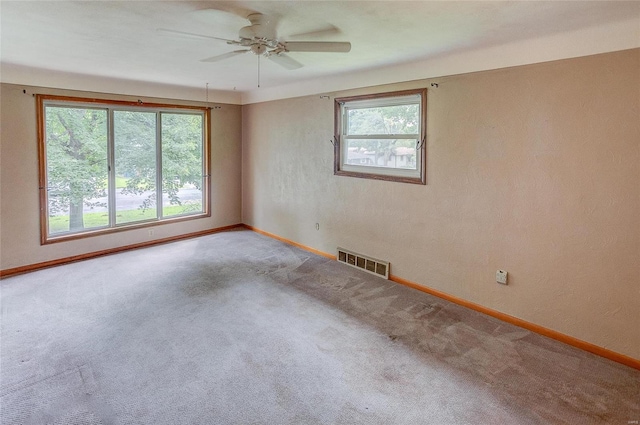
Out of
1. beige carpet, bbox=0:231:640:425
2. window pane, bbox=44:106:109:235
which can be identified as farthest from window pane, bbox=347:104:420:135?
window pane, bbox=44:106:109:235

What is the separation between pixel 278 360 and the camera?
2.75 m

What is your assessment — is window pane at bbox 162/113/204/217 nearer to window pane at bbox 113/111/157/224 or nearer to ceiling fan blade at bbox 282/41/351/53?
window pane at bbox 113/111/157/224

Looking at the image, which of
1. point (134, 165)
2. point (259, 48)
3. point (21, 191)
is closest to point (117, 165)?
point (134, 165)

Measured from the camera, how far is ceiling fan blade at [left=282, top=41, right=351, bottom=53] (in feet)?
8.50

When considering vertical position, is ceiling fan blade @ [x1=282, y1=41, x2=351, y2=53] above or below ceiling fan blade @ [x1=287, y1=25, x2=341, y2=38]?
below

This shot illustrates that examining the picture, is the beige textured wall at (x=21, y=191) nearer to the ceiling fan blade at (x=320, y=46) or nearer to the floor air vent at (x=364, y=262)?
the floor air vent at (x=364, y=262)

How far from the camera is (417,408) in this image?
227cm

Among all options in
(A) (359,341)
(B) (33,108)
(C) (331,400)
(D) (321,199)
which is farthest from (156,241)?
(C) (331,400)

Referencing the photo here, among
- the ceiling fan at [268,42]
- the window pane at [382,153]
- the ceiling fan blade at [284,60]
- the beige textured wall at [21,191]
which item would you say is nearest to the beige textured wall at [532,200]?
the window pane at [382,153]

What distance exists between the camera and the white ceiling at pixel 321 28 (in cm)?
233

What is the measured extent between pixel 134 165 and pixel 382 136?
367 centimetres

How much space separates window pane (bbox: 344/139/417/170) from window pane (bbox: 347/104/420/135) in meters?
0.12

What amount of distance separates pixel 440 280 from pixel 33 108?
514 cm

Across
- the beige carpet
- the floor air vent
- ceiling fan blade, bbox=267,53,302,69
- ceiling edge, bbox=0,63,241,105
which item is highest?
ceiling edge, bbox=0,63,241,105
